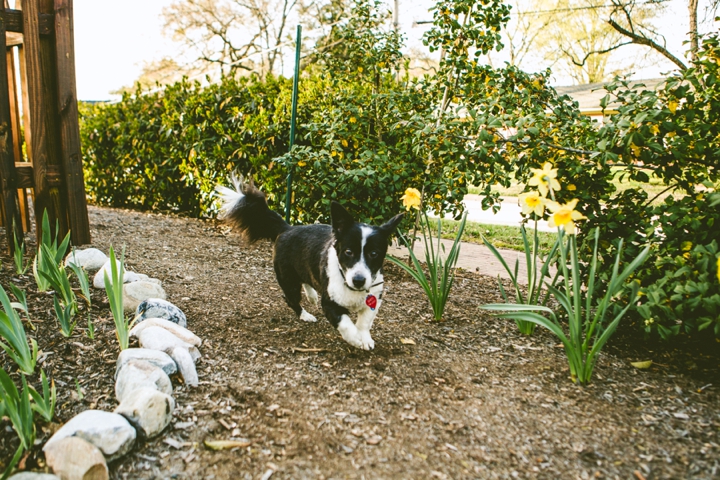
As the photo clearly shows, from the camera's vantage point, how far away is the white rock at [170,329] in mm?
2879

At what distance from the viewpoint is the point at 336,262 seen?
132 inches

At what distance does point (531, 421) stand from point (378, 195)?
2716mm

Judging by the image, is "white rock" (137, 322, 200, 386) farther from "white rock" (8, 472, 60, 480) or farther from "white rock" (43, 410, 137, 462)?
"white rock" (8, 472, 60, 480)

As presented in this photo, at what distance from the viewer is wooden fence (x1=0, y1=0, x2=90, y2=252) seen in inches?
150

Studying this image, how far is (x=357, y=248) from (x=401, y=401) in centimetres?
98

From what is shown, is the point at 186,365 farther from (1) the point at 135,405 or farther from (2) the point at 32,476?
(2) the point at 32,476

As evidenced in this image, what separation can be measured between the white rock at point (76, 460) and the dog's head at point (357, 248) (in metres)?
1.57

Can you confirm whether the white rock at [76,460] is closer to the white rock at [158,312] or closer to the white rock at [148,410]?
the white rock at [148,410]

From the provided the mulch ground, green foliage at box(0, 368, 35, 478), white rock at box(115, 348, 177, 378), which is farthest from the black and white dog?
green foliage at box(0, 368, 35, 478)

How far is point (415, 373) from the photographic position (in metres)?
2.82

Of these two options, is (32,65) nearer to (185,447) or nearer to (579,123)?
(185,447)

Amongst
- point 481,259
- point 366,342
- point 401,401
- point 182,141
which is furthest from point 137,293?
point 182,141

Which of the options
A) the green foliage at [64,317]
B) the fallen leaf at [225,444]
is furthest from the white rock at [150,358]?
the fallen leaf at [225,444]

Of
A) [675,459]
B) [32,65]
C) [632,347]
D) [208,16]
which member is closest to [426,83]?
[632,347]
